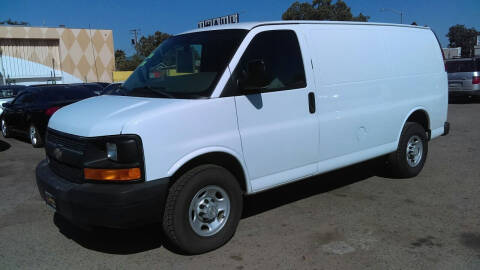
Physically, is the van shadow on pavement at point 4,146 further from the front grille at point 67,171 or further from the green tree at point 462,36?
the green tree at point 462,36

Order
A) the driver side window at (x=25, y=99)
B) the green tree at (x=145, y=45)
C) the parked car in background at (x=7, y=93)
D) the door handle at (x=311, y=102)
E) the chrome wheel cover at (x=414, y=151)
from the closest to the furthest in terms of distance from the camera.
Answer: the door handle at (x=311, y=102)
the chrome wheel cover at (x=414, y=151)
the driver side window at (x=25, y=99)
the parked car in background at (x=7, y=93)
the green tree at (x=145, y=45)

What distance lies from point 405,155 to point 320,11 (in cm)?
5570

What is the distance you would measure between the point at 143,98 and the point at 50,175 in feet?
3.76

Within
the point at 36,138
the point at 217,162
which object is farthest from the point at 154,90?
the point at 36,138

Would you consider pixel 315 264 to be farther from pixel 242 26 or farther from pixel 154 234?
pixel 242 26

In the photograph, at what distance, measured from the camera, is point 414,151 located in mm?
6270

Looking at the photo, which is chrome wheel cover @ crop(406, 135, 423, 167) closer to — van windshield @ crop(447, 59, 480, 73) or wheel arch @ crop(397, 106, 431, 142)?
wheel arch @ crop(397, 106, 431, 142)

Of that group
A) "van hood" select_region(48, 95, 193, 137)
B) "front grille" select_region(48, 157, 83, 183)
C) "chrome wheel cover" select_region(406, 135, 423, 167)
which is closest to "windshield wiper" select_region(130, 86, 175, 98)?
"van hood" select_region(48, 95, 193, 137)

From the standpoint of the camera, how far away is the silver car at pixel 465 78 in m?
16.2

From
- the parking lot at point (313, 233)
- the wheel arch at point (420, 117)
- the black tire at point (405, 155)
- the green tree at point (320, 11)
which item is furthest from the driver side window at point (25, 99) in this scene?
the green tree at point (320, 11)

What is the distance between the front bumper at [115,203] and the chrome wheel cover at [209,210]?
339 millimetres

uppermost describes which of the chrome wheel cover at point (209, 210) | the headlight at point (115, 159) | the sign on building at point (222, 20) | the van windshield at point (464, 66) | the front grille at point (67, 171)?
the sign on building at point (222, 20)

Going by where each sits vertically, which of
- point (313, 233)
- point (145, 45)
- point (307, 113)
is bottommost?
point (313, 233)

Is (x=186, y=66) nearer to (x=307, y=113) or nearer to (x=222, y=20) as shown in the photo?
(x=307, y=113)
